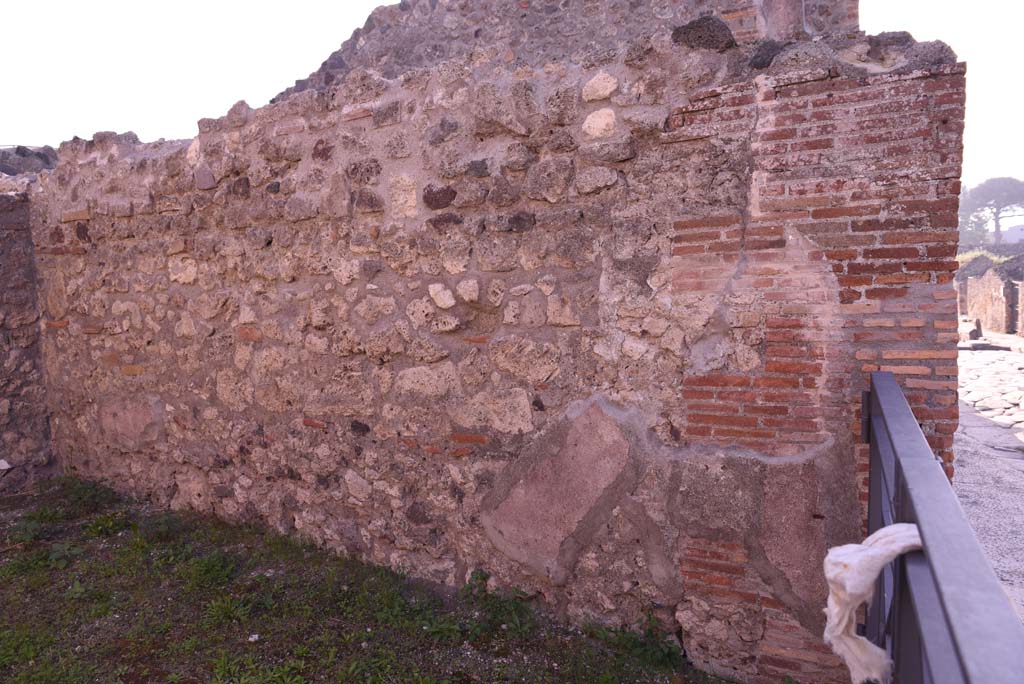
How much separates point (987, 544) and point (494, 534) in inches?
112

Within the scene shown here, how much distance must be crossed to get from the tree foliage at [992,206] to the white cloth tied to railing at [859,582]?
191 ft

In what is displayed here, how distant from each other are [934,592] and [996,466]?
530cm

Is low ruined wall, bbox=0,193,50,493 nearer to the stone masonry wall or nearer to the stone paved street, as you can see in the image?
the stone masonry wall

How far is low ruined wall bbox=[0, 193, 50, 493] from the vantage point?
4891 mm

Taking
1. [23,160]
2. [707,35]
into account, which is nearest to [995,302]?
[707,35]

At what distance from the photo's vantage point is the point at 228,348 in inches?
156

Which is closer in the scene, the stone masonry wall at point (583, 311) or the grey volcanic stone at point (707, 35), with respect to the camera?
the stone masonry wall at point (583, 311)

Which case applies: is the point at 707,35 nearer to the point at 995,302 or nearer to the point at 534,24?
the point at 534,24

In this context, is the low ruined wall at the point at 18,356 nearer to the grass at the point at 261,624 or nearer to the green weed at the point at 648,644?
the grass at the point at 261,624

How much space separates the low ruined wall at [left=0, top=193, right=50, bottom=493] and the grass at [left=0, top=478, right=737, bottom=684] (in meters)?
1.11

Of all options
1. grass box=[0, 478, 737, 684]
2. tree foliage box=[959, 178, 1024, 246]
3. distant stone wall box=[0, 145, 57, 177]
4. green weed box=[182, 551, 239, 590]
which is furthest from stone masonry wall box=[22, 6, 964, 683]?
tree foliage box=[959, 178, 1024, 246]

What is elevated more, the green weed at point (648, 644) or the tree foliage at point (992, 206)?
the tree foliage at point (992, 206)

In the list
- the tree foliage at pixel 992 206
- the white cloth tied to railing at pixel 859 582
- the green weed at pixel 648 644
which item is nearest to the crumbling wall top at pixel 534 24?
the green weed at pixel 648 644

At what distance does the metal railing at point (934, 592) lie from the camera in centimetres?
96
